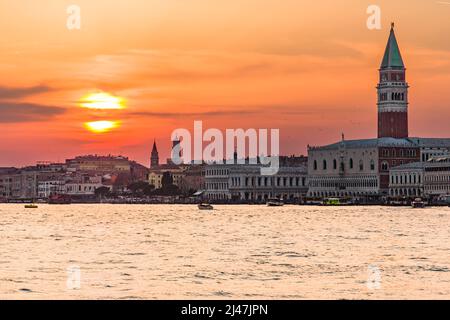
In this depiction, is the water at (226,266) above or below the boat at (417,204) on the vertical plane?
below

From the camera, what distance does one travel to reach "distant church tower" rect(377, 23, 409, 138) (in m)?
139

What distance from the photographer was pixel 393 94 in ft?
458

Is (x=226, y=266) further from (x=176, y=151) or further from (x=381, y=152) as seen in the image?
(x=176, y=151)

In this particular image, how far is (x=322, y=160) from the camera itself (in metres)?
140

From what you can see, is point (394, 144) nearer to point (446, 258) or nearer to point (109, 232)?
point (109, 232)

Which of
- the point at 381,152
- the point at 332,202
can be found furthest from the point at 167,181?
the point at 381,152

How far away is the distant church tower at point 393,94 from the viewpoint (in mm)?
138875

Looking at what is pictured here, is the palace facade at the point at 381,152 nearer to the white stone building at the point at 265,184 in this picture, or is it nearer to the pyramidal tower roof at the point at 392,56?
the pyramidal tower roof at the point at 392,56

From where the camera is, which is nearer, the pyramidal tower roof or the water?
the water

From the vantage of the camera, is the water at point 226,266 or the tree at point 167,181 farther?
the tree at point 167,181

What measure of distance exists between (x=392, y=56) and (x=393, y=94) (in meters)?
4.55

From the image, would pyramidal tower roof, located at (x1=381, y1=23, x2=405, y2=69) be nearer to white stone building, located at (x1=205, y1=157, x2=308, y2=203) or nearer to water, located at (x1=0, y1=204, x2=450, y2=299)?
white stone building, located at (x1=205, y1=157, x2=308, y2=203)

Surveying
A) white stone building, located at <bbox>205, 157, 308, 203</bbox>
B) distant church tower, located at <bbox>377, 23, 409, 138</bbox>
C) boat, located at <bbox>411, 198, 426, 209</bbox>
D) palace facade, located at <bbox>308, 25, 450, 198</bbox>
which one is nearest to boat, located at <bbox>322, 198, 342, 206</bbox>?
palace facade, located at <bbox>308, 25, 450, 198</bbox>

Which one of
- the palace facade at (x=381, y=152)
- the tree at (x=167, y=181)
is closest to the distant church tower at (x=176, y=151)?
the tree at (x=167, y=181)
